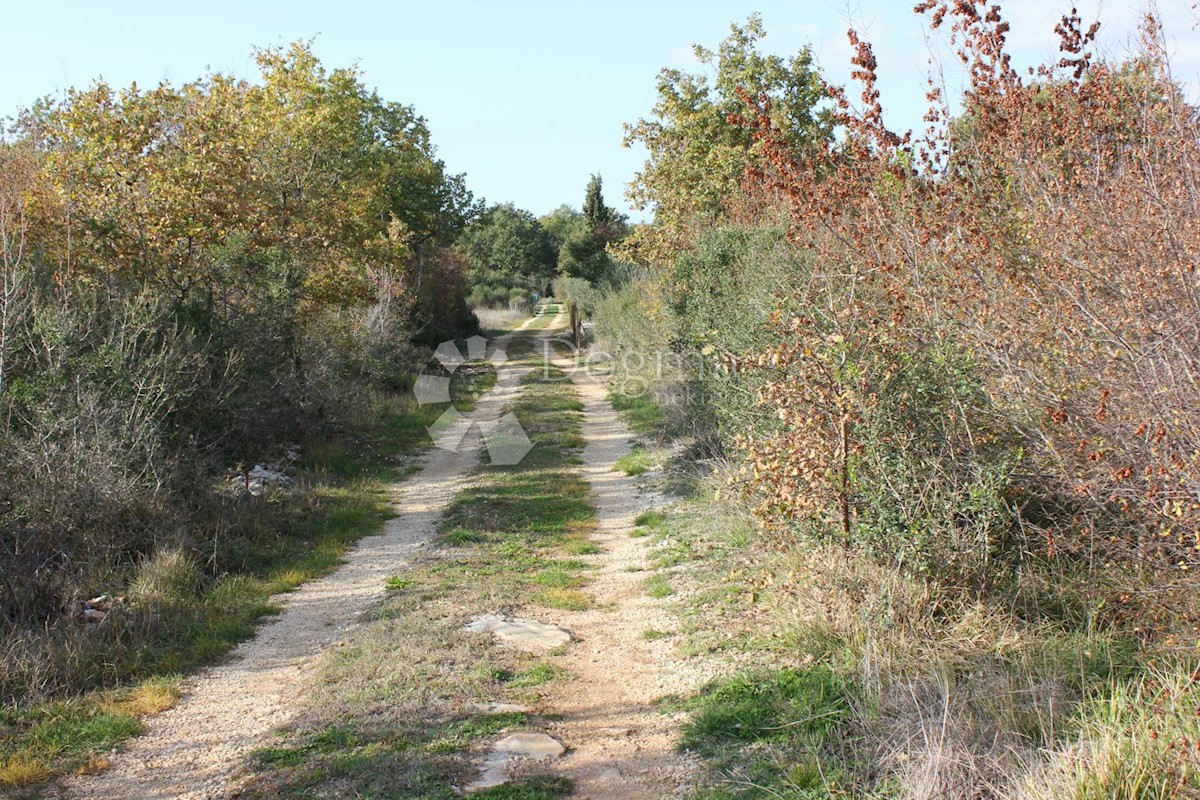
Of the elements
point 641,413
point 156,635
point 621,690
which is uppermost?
point 641,413

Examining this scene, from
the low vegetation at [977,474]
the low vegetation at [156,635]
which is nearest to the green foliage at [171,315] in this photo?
the low vegetation at [156,635]

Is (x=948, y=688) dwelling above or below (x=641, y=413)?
below

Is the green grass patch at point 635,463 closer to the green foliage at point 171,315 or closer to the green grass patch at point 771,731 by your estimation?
the green foliage at point 171,315

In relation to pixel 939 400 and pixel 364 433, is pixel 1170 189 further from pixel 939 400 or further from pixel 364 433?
pixel 364 433

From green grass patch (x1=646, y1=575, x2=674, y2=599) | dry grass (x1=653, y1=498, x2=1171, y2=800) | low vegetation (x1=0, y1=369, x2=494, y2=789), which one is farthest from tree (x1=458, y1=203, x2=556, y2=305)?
dry grass (x1=653, y1=498, x2=1171, y2=800)

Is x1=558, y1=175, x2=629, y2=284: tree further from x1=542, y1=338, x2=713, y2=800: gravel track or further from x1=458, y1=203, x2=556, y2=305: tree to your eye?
x1=542, y1=338, x2=713, y2=800: gravel track

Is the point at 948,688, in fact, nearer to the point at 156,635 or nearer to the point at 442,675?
the point at 442,675

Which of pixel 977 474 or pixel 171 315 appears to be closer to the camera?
pixel 977 474

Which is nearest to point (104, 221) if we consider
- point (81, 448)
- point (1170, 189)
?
point (81, 448)

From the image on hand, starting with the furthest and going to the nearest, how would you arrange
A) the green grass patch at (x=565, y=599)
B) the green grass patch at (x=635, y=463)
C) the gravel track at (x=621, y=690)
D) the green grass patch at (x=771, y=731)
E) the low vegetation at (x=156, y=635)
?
1. the green grass patch at (x=635, y=463)
2. the green grass patch at (x=565, y=599)
3. the low vegetation at (x=156, y=635)
4. the gravel track at (x=621, y=690)
5. the green grass patch at (x=771, y=731)

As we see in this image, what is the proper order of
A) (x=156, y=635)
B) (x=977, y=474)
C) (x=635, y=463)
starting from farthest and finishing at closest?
1. (x=635, y=463)
2. (x=156, y=635)
3. (x=977, y=474)

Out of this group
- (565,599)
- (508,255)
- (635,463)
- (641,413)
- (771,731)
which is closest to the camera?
(771,731)

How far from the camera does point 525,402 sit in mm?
19672

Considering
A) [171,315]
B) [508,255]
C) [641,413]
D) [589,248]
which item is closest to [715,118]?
[641,413]
